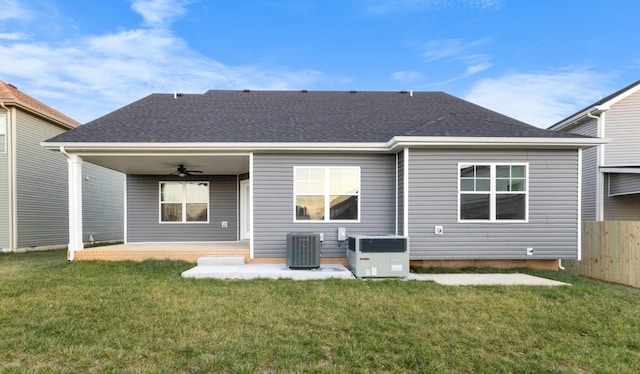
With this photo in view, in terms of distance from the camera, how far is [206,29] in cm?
1474

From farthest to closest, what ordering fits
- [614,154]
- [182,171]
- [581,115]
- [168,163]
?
[581,115] < [614,154] < [182,171] < [168,163]

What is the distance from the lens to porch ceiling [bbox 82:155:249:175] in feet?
27.5

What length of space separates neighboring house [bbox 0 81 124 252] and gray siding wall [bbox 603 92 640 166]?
1822 centimetres

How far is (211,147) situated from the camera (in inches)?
305

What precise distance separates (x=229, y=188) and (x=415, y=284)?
22.9 feet

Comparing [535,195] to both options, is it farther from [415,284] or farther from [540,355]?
[540,355]

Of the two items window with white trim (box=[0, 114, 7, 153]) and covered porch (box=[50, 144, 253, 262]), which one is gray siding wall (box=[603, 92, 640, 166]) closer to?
covered porch (box=[50, 144, 253, 262])

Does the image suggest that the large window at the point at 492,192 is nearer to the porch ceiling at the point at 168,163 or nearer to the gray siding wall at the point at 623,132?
the porch ceiling at the point at 168,163

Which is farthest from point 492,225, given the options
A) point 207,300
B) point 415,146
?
point 207,300

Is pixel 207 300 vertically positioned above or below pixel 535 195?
below

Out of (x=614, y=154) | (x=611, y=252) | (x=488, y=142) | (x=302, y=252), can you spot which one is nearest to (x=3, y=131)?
(x=302, y=252)

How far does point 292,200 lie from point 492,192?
174 inches

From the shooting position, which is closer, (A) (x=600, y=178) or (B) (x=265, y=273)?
(B) (x=265, y=273)

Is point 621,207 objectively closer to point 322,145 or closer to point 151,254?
point 322,145
